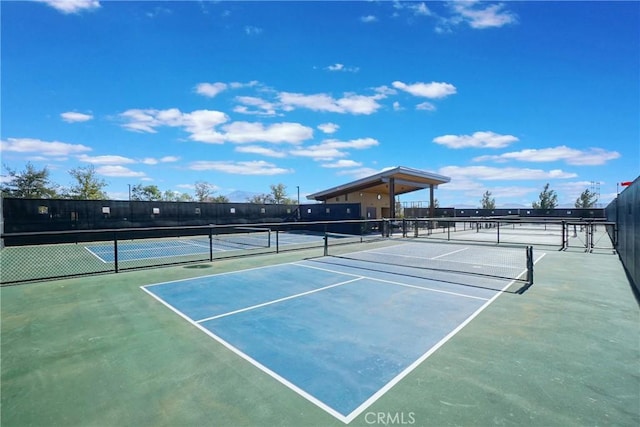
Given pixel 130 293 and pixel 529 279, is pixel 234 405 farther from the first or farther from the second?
pixel 529 279

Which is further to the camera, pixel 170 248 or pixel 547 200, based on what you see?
pixel 547 200

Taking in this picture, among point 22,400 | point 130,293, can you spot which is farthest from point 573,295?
point 130,293

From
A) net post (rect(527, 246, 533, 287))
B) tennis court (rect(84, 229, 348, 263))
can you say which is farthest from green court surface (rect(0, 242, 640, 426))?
tennis court (rect(84, 229, 348, 263))

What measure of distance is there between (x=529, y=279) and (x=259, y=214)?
21.8m

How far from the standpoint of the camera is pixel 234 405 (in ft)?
9.93

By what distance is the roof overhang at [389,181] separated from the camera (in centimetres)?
2553

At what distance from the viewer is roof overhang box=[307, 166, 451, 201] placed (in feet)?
83.8

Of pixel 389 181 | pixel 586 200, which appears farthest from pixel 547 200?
pixel 389 181

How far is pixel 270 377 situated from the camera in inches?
139

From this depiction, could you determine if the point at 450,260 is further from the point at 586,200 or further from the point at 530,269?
the point at 586,200

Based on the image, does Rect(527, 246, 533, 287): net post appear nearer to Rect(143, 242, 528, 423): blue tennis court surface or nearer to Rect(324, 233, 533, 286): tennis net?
Rect(324, 233, 533, 286): tennis net

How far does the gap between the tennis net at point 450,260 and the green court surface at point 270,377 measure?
2.89 m

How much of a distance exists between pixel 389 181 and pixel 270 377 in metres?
24.0

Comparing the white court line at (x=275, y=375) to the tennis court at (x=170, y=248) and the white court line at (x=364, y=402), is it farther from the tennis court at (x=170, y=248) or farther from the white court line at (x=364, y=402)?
the tennis court at (x=170, y=248)
